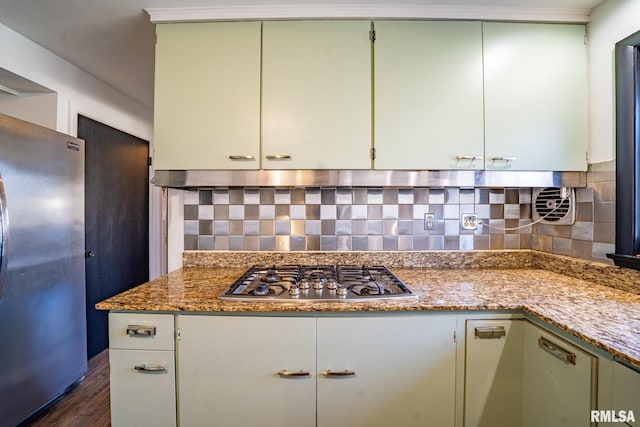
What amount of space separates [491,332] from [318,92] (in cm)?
130

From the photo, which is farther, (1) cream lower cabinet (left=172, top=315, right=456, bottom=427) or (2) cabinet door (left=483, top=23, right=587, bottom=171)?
(2) cabinet door (left=483, top=23, right=587, bottom=171)

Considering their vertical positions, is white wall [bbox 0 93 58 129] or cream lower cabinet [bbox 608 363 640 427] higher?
white wall [bbox 0 93 58 129]

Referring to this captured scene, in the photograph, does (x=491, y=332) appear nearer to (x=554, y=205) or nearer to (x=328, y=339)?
(x=328, y=339)

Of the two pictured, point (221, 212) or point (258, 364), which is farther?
point (221, 212)

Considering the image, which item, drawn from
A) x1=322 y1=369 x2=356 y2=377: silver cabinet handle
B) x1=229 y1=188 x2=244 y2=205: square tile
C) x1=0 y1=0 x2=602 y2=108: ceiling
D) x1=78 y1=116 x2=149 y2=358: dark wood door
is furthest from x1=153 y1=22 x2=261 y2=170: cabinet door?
x1=78 y1=116 x2=149 y2=358: dark wood door

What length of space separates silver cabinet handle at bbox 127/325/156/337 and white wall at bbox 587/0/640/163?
220 cm

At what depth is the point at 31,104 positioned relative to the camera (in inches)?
80.4

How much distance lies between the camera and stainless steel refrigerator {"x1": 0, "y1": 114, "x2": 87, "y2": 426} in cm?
148

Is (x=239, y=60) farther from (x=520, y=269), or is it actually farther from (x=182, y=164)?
(x=520, y=269)

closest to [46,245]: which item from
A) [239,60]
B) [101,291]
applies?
[101,291]

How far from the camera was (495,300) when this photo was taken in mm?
1162

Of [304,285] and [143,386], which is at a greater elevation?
[304,285]

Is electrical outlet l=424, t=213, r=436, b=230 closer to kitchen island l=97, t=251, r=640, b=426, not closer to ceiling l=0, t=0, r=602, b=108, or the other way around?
kitchen island l=97, t=251, r=640, b=426

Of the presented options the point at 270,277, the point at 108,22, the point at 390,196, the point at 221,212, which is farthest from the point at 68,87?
the point at 390,196
